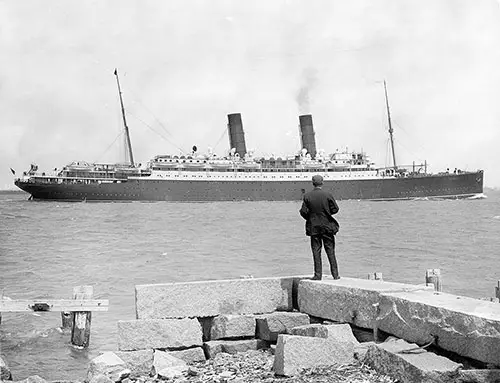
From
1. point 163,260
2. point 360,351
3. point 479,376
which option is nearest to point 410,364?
point 479,376

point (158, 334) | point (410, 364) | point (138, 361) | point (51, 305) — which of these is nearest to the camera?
point (410, 364)

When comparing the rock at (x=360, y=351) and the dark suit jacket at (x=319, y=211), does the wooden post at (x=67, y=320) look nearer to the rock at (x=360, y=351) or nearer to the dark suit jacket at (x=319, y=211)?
the dark suit jacket at (x=319, y=211)

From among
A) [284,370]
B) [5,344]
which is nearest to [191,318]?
[284,370]

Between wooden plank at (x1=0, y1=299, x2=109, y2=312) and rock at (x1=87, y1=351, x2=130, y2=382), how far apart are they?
4.55 m

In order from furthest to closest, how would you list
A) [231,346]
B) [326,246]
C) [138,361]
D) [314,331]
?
1. [326,246]
2. [231,346]
3. [138,361]
4. [314,331]

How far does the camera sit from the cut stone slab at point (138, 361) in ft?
19.1

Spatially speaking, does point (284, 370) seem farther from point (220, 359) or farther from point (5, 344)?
point (5, 344)

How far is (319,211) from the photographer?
7094 mm

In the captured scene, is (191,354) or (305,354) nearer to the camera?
(305,354)

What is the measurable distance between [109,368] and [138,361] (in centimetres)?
53

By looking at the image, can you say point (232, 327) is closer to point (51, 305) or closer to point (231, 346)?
point (231, 346)

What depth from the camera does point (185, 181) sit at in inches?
3108

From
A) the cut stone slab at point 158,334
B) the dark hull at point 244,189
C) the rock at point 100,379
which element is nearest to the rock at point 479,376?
the rock at point 100,379

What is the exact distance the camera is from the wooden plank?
9797 mm
